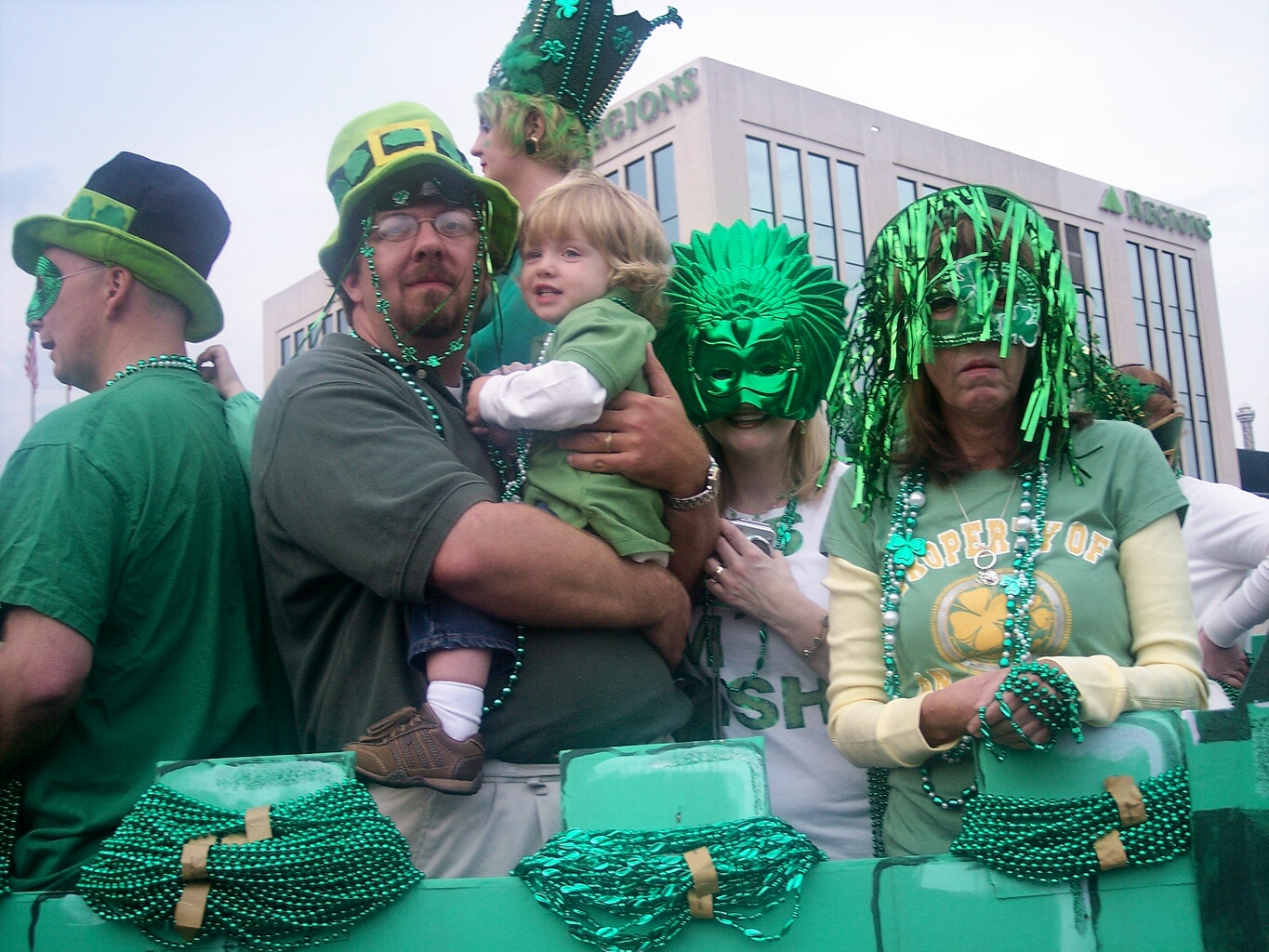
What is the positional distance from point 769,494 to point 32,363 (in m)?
1.59

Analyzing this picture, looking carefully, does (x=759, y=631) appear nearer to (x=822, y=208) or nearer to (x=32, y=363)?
(x=32, y=363)

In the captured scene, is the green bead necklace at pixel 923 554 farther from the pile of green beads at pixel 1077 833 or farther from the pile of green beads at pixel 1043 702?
the pile of green beads at pixel 1077 833

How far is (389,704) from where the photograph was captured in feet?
6.25

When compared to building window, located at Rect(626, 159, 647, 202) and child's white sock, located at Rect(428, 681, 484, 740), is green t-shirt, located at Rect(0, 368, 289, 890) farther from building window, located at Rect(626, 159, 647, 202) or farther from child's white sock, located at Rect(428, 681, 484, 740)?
building window, located at Rect(626, 159, 647, 202)

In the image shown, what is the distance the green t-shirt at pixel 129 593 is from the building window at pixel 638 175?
2508cm

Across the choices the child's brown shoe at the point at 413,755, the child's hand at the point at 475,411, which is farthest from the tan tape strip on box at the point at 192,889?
the child's hand at the point at 475,411

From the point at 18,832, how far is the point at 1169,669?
187cm

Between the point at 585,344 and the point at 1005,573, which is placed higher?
the point at 585,344

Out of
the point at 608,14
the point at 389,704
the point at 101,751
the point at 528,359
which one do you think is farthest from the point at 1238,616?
the point at 101,751

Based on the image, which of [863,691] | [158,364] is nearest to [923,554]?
[863,691]

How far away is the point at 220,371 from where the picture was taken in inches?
100.0

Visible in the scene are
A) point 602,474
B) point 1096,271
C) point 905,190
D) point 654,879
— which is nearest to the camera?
point 654,879

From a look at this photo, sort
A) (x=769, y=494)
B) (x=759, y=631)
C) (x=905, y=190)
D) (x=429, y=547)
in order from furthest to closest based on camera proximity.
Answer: (x=905, y=190), (x=769, y=494), (x=759, y=631), (x=429, y=547)

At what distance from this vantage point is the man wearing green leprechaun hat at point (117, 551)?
1.85 m
